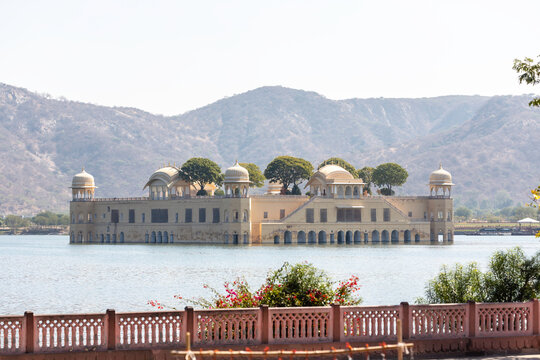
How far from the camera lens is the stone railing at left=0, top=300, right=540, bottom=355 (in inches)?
766

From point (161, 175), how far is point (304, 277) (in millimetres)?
100781

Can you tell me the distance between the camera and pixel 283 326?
2023cm

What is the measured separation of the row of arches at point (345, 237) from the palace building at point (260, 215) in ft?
0.38

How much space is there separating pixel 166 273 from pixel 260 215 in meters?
52.4

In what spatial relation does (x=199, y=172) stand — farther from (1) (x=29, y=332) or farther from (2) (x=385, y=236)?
(1) (x=29, y=332)

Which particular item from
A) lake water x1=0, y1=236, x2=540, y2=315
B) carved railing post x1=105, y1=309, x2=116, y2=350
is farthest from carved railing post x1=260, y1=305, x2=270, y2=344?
lake water x1=0, y1=236, x2=540, y2=315

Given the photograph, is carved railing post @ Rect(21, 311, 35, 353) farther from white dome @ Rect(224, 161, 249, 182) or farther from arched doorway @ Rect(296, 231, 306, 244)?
arched doorway @ Rect(296, 231, 306, 244)

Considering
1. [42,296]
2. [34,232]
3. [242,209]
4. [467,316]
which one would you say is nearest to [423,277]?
[42,296]

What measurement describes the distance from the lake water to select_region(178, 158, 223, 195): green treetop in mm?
21267

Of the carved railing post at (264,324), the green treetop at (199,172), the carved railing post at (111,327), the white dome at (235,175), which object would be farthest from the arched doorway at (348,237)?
the carved railing post at (111,327)

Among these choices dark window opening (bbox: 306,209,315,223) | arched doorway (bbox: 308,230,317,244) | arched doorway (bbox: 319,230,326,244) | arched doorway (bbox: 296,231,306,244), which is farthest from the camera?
arched doorway (bbox: 319,230,326,244)

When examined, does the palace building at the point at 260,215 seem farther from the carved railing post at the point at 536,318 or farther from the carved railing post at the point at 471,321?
the carved railing post at the point at 471,321

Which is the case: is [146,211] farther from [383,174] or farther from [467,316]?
[467,316]

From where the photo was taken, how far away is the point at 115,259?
83.4m
